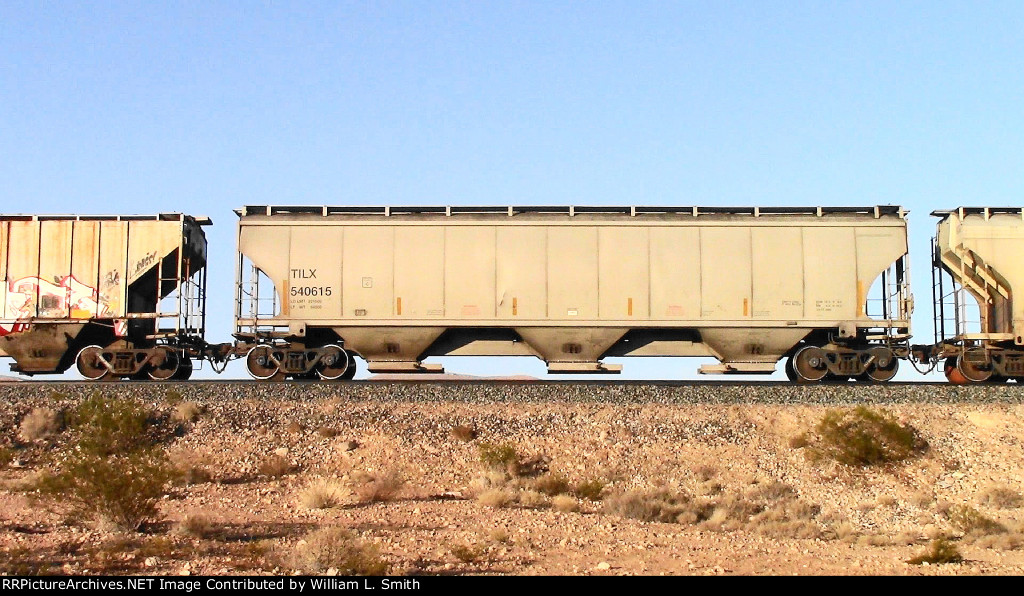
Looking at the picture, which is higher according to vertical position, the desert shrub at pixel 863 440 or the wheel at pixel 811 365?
the wheel at pixel 811 365

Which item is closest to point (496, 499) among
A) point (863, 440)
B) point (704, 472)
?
point (704, 472)

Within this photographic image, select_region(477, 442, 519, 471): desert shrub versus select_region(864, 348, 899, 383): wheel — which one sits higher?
select_region(864, 348, 899, 383): wheel

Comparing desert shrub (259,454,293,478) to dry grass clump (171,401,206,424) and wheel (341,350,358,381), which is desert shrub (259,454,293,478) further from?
wheel (341,350,358,381)

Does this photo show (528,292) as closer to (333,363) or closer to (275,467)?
(333,363)

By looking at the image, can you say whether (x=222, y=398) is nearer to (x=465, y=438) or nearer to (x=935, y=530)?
(x=465, y=438)

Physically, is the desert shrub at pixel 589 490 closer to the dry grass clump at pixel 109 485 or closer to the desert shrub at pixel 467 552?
the desert shrub at pixel 467 552

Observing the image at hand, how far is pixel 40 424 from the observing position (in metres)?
14.7

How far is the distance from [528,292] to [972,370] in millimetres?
9998

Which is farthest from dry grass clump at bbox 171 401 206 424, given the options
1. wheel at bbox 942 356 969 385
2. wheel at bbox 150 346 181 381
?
wheel at bbox 942 356 969 385

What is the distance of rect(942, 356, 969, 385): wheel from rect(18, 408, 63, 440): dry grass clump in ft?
59.1

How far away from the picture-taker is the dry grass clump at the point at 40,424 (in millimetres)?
14586

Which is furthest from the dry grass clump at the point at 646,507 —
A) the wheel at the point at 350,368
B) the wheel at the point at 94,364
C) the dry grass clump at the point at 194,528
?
the wheel at the point at 94,364

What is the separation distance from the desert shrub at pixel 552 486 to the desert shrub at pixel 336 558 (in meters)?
4.35

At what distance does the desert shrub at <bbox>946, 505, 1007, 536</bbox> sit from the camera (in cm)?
1175
